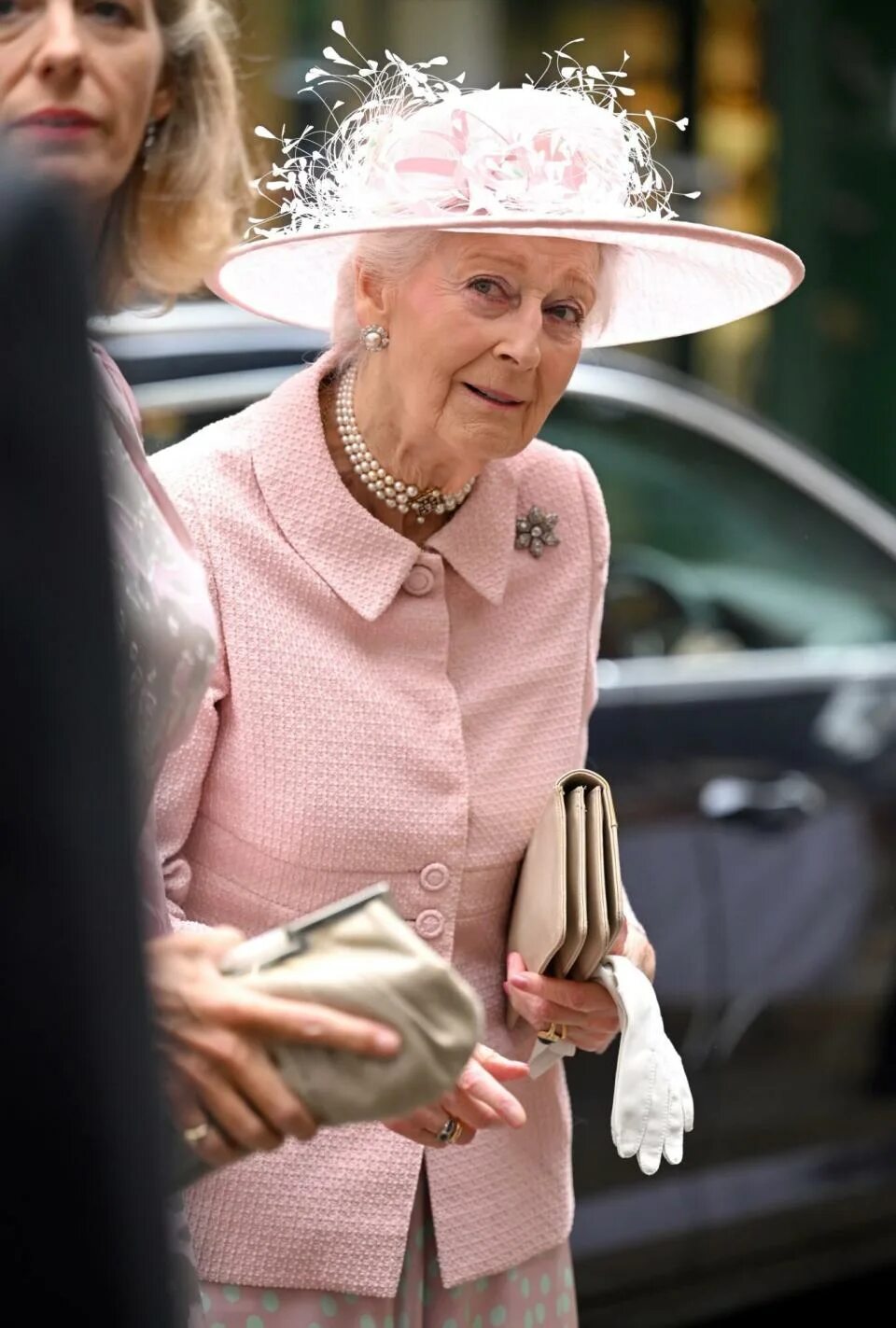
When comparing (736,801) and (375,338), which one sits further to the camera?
(736,801)

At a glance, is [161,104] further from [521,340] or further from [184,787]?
[184,787]

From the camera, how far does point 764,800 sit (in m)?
3.62

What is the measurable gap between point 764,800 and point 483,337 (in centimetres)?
182

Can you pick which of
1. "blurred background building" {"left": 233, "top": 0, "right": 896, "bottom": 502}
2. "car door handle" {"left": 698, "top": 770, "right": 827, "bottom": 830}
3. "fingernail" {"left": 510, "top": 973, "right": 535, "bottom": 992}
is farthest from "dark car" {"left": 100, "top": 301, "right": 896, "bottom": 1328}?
"blurred background building" {"left": 233, "top": 0, "right": 896, "bottom": 502}

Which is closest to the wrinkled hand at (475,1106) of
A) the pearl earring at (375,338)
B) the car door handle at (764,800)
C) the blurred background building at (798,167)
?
the pearl earring at (375,338)

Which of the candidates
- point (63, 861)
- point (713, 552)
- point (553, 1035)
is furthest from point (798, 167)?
point (63, 861)

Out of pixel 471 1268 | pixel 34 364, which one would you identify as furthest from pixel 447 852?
pixel 34 364

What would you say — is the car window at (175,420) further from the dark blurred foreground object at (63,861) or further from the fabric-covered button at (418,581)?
the dark blurred foreground object at (63,861)

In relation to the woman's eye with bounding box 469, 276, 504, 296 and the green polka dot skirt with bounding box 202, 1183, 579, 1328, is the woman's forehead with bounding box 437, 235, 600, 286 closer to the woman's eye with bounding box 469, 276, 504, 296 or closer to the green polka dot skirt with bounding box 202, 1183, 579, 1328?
the woman's eye with bounding box 469, 276, 504, 296

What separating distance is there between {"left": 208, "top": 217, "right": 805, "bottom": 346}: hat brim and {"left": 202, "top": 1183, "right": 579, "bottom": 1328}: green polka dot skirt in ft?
2.91

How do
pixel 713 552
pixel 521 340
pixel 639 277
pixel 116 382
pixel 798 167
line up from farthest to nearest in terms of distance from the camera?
pixel 798 167
pixel 713 552
pixel 639 277
pixel 521 340
pixel 116 382

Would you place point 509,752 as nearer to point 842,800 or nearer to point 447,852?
point 447,852

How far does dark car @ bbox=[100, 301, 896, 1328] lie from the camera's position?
11.2 feet

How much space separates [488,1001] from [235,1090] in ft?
2.67
